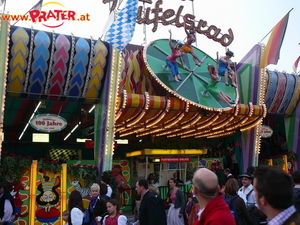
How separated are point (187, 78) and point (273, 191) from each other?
1293cm

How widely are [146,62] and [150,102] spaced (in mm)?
1603

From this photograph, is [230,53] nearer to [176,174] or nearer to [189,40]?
[189,40]

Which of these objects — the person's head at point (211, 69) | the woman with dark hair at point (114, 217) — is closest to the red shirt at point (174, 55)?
the person's head at point (211, 69)

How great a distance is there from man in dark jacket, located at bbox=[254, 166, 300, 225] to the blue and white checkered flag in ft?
35.3

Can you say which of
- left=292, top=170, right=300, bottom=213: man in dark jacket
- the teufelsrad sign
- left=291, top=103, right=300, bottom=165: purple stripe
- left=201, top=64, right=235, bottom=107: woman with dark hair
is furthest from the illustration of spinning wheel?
left=292, top=170, right=300, bottom=213: man in dark jacket

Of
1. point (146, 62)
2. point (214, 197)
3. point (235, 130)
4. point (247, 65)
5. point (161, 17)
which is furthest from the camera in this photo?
point (235, 130)

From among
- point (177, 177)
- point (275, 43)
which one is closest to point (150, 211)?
point (177, 177)

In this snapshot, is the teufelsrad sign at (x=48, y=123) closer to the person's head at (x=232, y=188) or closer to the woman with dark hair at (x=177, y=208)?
the woman with dark hair at (x=177, y=208)

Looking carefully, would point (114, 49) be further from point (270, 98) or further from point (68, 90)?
point (270, 98)

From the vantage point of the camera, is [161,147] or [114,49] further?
[161,147]

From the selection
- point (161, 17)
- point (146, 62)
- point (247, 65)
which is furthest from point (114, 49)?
point (247, 65)

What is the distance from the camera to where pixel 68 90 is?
13.1m

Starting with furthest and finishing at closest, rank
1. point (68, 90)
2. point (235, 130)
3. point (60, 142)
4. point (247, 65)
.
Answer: point (60, 142), point (235, 130), point (247, 65), point (68, 90)

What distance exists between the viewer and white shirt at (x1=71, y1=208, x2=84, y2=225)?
5.79m
